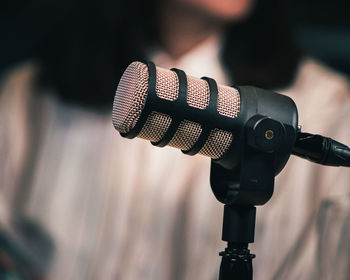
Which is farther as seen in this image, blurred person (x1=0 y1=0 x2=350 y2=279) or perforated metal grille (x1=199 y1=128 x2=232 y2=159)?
blurred person (x1=0 y1=0 x2=350 y2=279)

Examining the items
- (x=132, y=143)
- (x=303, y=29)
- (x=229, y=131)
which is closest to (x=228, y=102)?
(x=229, y=131)

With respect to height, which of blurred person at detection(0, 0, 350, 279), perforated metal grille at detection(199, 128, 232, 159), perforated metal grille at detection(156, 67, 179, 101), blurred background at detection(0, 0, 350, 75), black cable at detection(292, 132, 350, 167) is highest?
blurred background at detection(0, 0, 350, 75)

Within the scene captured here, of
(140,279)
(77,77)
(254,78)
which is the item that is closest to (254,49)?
(254,78)

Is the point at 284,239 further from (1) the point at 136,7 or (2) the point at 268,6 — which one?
(1) the point at 136,7

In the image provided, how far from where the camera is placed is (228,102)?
0.57 metres

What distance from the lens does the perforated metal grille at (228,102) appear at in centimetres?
57

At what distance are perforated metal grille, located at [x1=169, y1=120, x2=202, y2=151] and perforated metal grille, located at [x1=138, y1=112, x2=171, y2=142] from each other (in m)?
0.01

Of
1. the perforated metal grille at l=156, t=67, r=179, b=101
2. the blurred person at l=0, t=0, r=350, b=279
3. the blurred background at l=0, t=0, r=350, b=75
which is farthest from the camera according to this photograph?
the blurred background at l=0, t=0, r=350, b=75

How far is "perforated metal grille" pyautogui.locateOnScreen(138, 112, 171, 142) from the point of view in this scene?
543mm

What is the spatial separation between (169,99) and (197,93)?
3cm

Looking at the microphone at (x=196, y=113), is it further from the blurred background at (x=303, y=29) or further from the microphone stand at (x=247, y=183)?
the blurred background at (x=303, y=29)

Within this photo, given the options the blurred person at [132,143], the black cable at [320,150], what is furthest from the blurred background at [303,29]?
the black cable at [320,150]

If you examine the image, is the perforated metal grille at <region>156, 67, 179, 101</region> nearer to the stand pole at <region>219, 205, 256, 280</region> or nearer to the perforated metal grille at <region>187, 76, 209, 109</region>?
the perforated metal grille at <region>187, 76, 209, 109</region>

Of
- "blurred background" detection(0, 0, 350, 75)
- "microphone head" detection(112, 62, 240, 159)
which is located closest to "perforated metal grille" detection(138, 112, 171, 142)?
"microphone head" detection(112, 62, 240, 159)
